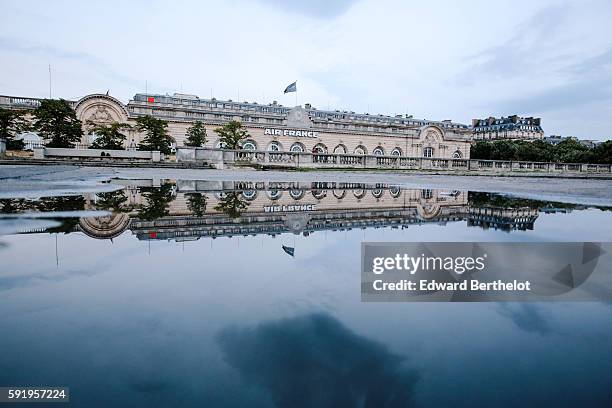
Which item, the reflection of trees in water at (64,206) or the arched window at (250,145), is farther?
the arched window at (250,145)

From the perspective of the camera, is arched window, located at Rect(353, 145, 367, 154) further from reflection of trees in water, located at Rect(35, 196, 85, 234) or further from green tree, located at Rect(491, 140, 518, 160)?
reflection of trees in water, located at Rect(35, 196, 85, 234)

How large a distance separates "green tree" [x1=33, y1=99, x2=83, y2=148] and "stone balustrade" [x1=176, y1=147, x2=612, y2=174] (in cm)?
1313

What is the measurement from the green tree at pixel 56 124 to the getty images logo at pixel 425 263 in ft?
143

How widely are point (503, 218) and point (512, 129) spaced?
114 meters

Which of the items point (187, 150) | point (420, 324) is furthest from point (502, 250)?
point (187, 150)

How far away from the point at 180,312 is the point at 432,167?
4455cm

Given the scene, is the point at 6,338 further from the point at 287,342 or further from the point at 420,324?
the point at 420,324

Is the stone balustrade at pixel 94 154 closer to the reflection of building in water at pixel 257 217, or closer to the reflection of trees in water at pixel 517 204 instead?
the reflection of building in water at pixel 257 217

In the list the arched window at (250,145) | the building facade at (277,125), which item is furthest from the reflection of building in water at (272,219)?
the arched window at (250,145)

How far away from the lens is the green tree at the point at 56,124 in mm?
37812

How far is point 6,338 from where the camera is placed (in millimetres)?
1607

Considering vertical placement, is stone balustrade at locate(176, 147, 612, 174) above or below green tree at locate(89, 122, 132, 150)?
below

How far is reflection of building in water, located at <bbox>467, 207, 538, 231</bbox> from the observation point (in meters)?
4.76

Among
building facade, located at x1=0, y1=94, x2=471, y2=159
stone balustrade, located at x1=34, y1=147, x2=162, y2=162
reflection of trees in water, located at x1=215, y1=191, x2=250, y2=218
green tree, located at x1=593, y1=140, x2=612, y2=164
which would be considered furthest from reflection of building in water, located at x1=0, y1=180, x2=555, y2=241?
green tree, located at x1=593, y1=140, x2=612, y2=164
